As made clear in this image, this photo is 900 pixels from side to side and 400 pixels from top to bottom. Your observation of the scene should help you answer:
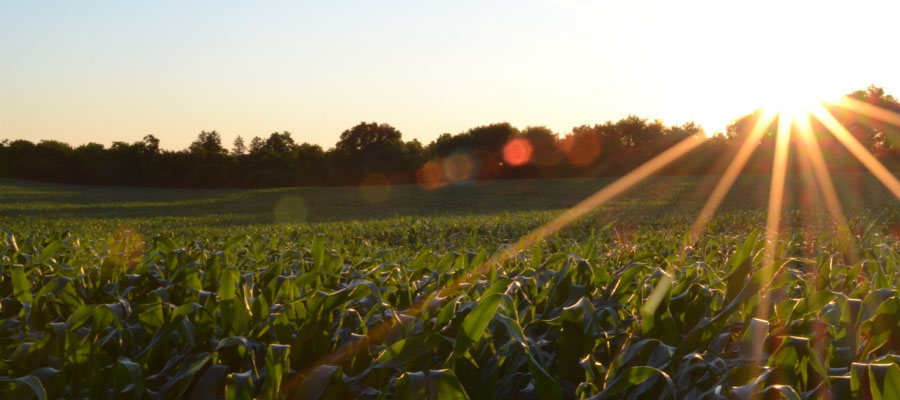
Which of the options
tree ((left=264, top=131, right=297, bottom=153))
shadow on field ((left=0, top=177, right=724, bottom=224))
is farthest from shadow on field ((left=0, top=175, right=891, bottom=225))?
tree ((left=264, top=131, right=297, bottom=153))

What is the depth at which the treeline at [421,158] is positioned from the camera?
7875 cm

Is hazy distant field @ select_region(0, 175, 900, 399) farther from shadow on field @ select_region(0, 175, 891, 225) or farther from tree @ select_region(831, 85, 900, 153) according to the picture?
tree @ select_region(831, 85, 900, 153)

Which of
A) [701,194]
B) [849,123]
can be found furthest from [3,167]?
[849,123]

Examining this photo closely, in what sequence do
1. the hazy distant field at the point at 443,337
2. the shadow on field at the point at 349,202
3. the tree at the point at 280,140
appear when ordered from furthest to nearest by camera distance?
the tree at the point at 280,140
the shadow on field at the point at 349,202
the hazy distant field at the point at 443,337

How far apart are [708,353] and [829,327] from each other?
1.52 ft

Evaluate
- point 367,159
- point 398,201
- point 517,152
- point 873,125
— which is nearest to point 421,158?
point 367,159

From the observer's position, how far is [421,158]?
82.8 metres

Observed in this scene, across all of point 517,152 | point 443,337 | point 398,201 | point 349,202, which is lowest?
point 398,201

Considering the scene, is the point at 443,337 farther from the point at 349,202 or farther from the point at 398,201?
the point at 398,201

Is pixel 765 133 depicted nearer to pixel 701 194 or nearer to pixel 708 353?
pixel 701 194

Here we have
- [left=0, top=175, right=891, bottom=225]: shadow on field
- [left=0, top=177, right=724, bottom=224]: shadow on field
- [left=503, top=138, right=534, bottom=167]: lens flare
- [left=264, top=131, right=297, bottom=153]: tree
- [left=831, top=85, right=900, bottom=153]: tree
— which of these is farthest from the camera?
[left=264, top=131, right=297, bottom=153]: tree

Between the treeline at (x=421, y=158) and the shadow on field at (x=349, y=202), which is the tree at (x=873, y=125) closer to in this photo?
the treeline at (x=421, y=158)

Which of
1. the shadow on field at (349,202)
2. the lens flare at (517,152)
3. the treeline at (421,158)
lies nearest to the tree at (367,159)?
the treeline at (421,158)

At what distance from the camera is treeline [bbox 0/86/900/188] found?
258 ft
